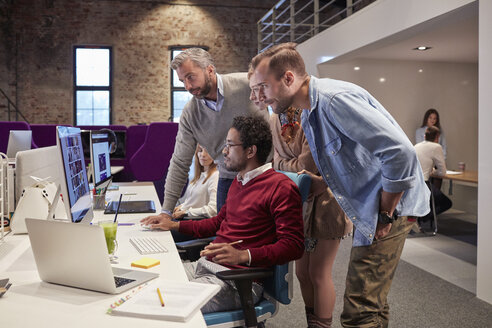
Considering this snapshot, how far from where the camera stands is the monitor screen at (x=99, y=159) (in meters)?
2.62

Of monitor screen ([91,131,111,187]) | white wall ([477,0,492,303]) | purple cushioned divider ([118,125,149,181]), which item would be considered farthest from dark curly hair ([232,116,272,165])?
purple cushioned divider ([118,125,149,181])

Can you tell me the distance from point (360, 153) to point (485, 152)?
72.8 inches

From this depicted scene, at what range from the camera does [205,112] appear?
2326 mm

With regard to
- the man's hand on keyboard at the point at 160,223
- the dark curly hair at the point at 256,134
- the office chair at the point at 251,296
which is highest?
the dark curly hair at the point at 256,134

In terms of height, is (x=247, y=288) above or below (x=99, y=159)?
below

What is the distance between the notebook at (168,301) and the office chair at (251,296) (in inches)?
11.8

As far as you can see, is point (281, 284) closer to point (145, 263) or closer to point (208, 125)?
point (145, 263)

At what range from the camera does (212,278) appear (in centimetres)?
152

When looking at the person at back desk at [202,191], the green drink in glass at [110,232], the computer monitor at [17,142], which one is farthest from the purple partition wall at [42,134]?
the green drink in glass at [110,232]

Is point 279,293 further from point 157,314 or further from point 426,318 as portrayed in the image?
point 426,318

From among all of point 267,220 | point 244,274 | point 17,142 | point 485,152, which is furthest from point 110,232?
point 17,142

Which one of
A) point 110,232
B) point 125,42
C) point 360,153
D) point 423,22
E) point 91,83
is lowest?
point 110,232

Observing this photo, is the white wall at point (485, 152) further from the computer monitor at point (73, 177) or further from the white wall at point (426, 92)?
the white wall at point (426, 92)

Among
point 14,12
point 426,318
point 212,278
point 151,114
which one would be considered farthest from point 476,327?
point 14,12
